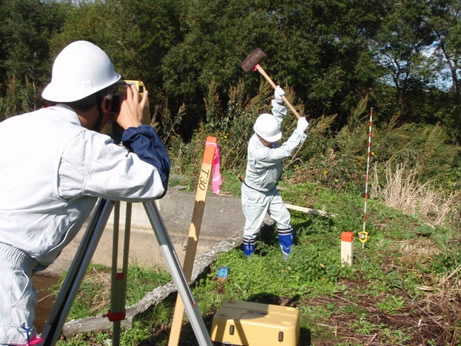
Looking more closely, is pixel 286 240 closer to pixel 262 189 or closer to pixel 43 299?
pixel 262 189

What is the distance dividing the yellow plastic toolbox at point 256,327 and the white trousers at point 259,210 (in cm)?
214

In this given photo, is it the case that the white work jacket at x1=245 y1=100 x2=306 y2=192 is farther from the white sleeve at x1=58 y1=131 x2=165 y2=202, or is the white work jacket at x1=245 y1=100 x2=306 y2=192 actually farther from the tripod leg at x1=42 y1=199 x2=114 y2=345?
the white sleeve at x1=58 y1=131 x2=165 y2=202

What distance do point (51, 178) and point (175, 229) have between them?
210 inches

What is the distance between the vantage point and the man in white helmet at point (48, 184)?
1.74m

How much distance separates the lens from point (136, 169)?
1812 mm

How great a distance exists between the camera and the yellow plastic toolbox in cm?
310

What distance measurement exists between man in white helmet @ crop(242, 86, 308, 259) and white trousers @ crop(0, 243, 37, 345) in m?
3.80

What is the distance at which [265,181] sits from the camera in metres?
5.55

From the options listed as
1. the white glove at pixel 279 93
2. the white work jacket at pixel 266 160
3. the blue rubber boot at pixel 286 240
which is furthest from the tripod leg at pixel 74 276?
the white glove at pixel 279 93

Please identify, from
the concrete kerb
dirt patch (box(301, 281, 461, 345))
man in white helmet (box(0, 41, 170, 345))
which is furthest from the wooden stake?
the concrete kerb

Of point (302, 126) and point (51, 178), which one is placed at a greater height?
point (302, 126)

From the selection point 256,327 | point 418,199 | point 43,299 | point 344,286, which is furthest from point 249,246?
point 418,199

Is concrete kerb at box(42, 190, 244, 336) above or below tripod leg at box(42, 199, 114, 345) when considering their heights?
below

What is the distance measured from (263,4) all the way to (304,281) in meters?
11.0
